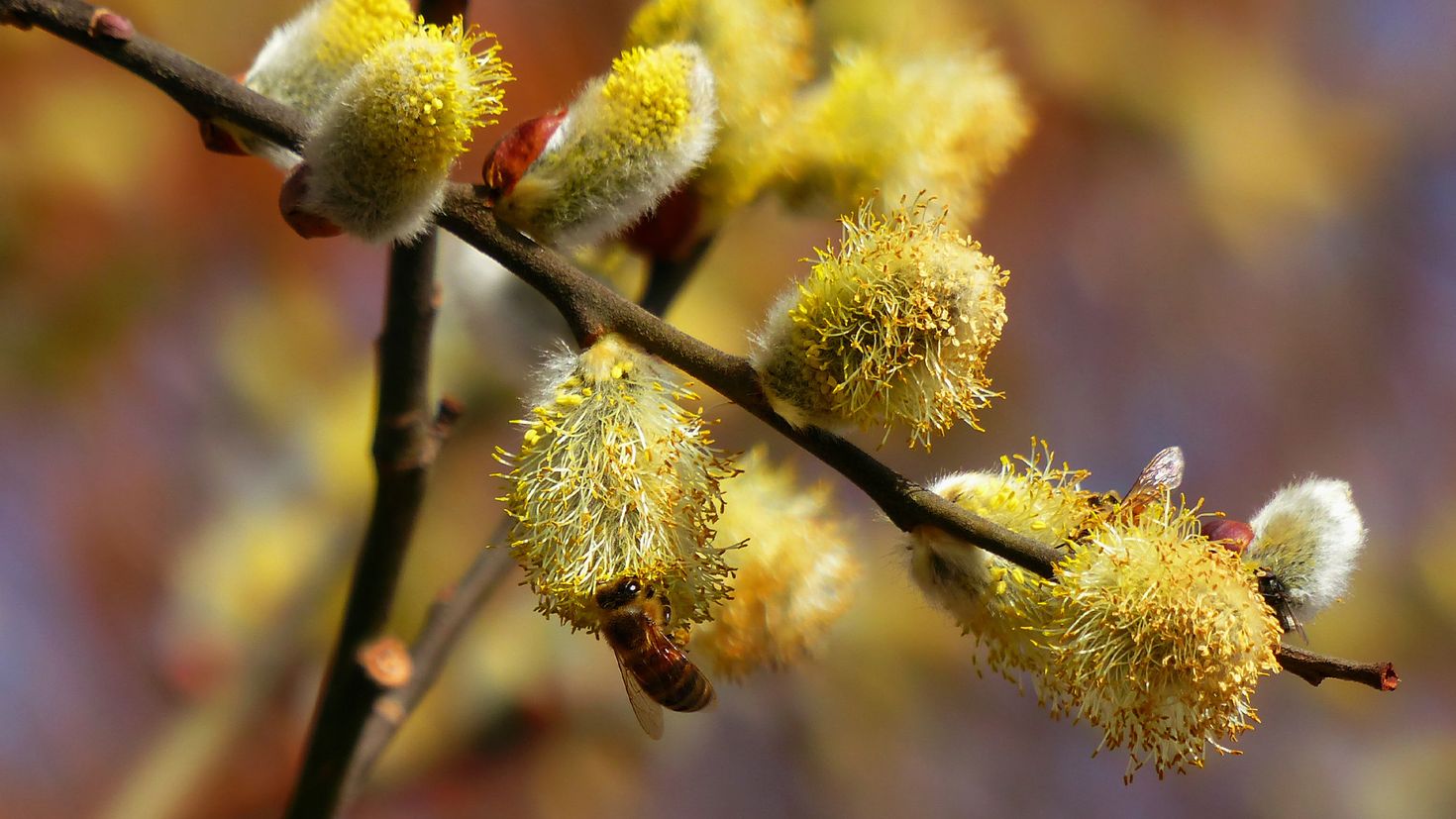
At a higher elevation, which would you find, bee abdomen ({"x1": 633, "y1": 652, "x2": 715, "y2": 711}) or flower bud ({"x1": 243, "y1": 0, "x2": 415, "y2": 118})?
flower bud ({"x1": 243, "y1": 0, "x2": 415, "y2": 118})

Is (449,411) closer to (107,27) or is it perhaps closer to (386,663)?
(386,663)

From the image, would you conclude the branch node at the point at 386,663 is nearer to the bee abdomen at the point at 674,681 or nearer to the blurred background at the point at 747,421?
the bee abdomen at the point at 674,681

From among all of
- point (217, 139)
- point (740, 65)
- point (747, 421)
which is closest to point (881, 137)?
point (740, 65)

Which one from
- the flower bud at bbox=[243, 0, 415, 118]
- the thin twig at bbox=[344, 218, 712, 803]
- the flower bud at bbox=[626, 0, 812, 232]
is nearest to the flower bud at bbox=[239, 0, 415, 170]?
the flower bud at bbox=[243, 0, 415, 118]

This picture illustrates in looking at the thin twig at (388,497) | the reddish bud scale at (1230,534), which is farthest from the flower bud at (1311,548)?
the thin twig at (388,497)

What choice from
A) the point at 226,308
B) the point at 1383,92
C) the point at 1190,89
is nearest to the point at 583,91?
the point at 226,308

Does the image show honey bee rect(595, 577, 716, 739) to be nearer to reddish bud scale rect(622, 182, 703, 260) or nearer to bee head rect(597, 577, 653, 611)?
bee head rect(597, 577, 653, 611)
